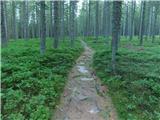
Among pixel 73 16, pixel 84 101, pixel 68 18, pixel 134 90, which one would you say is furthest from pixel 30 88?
pixel 68 18

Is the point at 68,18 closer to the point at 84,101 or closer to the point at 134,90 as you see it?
the point at 134,90

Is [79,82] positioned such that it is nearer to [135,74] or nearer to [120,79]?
[120,79]

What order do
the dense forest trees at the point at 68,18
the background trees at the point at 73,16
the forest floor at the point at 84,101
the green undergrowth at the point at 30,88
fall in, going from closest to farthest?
the green undergrowth at the point at 30,88 < the forest floor at the point at 84,101 < the dense forest trees at the point at 68,18 < the background trees at the point at 73,16

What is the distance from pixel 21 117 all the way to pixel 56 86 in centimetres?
236

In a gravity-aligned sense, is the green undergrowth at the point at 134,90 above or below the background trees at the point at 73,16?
below

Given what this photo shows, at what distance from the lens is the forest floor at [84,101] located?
6.70 meters

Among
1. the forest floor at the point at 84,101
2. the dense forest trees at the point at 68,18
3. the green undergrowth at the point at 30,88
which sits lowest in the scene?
the forest floor at the point at 84,101

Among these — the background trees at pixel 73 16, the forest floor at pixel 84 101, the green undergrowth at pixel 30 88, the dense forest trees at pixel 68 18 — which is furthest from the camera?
the background trees at pixel 73 16

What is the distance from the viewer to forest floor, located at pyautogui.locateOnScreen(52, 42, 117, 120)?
6.70m

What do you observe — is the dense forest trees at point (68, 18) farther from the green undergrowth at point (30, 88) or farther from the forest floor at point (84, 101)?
the green undergrowth at point (30, 88)

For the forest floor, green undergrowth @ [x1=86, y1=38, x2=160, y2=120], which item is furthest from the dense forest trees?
the forest floor

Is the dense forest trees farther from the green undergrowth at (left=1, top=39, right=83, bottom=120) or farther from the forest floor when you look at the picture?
the green undergrowth at (left=1, top=39, right=83, bottom=120)

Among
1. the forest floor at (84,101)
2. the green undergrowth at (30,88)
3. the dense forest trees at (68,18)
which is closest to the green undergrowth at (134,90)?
the forest floor at (84,101)

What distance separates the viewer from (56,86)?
8117 mm
